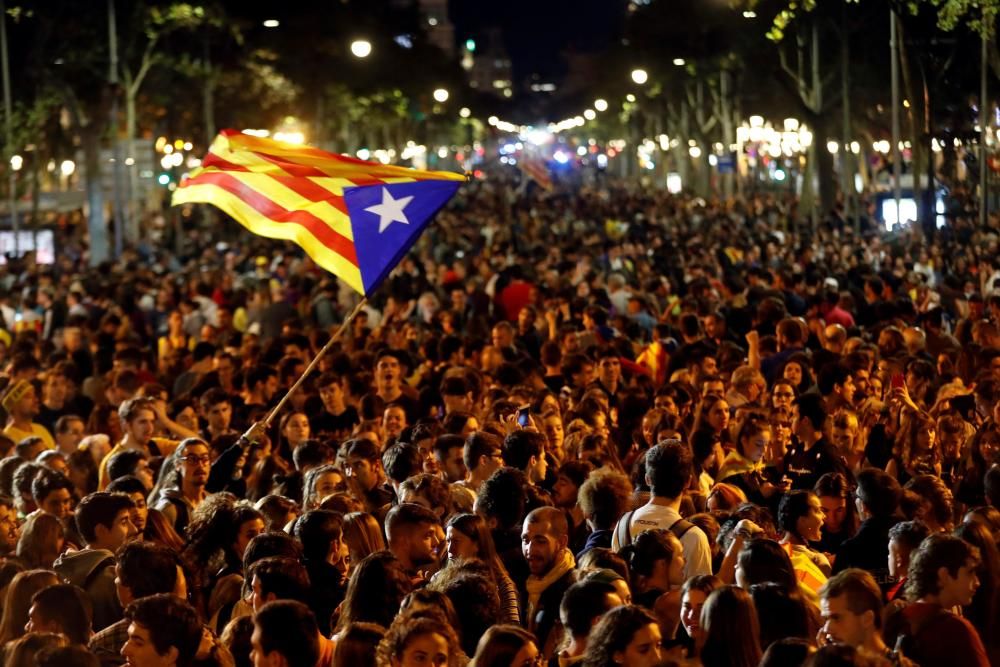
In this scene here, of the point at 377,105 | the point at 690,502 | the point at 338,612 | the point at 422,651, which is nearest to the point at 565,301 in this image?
the point at 690,502

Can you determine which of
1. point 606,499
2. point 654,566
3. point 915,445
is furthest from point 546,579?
point 915,445

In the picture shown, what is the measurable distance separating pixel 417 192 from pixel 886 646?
5.41 meters

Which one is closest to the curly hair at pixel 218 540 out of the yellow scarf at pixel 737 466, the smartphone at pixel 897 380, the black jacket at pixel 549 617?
the black jacket at pixel 549 617

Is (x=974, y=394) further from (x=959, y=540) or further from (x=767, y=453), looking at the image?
(x=959, y=540)

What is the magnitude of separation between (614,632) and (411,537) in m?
2.03

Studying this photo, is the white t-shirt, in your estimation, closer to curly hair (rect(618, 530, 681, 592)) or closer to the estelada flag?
curly hair (rect(618, 530, 681, 592))

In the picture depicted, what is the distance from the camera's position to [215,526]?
26.3ft

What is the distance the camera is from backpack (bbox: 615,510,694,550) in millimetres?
7595

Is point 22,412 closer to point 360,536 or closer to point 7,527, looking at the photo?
point 7,527

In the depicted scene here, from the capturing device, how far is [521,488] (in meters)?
7.88

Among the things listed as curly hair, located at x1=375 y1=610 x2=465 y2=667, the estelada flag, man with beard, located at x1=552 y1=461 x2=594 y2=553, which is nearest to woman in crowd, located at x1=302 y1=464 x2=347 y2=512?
man with beard, located at x1=552 y1=461 x2=594 y2=553

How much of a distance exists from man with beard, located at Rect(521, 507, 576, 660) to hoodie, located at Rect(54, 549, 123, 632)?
1742 millimetres

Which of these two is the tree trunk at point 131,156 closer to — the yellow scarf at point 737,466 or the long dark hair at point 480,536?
the yellow scarf at point 737,466

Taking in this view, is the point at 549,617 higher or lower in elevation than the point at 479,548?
lower
